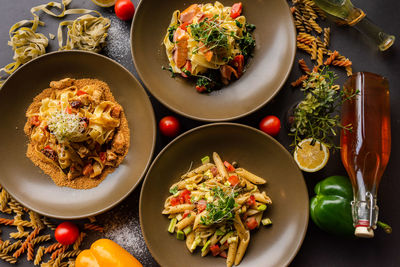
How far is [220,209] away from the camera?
12.5 feet

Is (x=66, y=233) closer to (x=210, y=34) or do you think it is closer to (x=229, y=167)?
(x=229, y=167)

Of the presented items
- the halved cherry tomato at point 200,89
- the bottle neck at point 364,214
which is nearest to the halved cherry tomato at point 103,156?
the halved cherry tomato at point 200,89

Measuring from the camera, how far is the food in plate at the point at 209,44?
414cm

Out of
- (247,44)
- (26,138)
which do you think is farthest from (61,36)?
(247,44)

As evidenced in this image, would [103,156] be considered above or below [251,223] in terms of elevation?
above

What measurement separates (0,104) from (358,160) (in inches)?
165

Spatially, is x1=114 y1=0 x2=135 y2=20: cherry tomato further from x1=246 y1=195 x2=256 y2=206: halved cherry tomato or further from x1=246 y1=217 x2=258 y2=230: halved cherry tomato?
x1=246 y1=217 x2=258 y2=230: halved cherry tomato

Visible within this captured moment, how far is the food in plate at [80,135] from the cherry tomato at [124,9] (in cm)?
92

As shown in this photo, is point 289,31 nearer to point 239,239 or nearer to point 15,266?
point 239,239

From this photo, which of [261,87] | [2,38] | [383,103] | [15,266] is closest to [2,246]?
[15,266]

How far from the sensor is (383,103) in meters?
4.20

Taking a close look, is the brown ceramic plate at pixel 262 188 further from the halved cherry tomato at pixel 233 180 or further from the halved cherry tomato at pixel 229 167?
the halved cherry tomato at pixel 233 180

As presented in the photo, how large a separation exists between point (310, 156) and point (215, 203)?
4.14ft

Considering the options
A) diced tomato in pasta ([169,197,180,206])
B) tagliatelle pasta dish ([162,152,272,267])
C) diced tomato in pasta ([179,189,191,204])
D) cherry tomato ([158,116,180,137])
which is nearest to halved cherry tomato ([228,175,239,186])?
tagliatelle pasta dish ([162,152,272,267])
